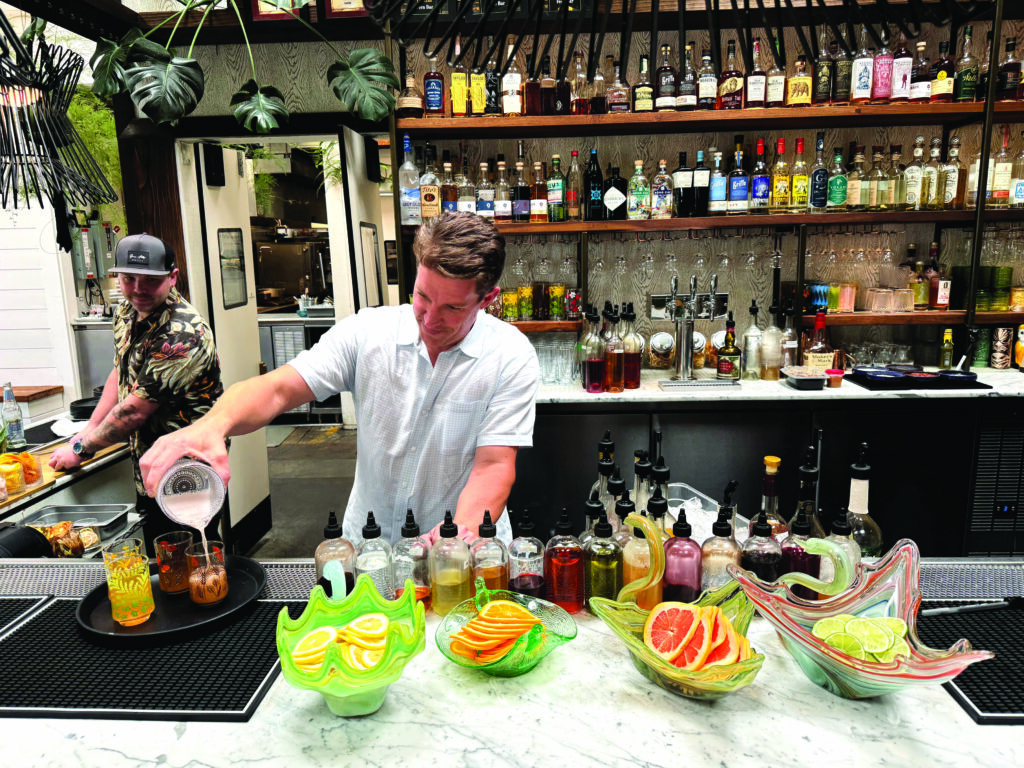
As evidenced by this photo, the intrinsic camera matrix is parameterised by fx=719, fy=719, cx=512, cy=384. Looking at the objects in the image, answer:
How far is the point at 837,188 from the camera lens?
3420mm

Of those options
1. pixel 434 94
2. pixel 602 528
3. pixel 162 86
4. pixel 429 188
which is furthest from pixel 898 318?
pixel 162 86

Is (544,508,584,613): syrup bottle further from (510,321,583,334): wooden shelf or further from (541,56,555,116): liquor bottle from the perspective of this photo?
(541,56,555,116): liquor bottle

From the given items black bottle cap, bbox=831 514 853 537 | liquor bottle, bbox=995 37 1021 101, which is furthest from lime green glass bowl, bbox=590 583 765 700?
liquor bottle, bbox=995 37 1021 101


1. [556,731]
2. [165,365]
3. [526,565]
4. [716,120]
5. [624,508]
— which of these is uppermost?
[716,120]

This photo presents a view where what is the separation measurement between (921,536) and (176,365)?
10.9 ft

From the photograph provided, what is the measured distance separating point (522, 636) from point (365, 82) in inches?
98.7

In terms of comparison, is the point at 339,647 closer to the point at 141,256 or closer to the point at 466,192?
Answer: the point at 141,256

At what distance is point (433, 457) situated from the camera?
1.90 m

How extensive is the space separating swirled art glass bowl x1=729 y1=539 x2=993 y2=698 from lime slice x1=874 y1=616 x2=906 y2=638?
0.03 ft

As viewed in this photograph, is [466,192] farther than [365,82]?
Yes

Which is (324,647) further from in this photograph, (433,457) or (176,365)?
(176,365)

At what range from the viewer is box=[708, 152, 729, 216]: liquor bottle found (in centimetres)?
342

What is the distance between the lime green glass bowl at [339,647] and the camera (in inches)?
40.4

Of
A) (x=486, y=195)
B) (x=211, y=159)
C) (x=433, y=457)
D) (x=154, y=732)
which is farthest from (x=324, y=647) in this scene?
(x=211, y=159)
